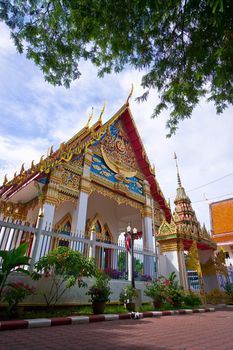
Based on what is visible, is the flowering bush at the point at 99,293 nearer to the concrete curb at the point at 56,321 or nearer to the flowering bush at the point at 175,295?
the concrete curb at the point at 56,321

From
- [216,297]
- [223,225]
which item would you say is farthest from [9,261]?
[223,225]

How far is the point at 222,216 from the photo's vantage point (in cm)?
2452

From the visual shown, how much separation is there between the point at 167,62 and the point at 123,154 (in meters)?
8.41

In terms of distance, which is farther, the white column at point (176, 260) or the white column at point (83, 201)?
the white column at point (176, 260)

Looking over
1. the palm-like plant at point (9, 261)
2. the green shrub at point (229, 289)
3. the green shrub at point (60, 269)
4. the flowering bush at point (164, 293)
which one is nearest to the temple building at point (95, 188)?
the green shrub at point (60, 269)

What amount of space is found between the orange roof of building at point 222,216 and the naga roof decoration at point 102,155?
1210 cm

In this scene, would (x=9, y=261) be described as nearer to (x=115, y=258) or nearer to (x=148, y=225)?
(x=115, y=258)

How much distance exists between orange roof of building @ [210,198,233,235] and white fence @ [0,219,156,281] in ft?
53.7

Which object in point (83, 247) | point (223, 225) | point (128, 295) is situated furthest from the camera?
point (223, 225)

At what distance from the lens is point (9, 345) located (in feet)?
8.49

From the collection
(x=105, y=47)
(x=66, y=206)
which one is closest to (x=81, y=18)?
(x=105, y=47)

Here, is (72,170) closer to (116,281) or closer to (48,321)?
(116,281)

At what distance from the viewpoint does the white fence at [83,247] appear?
5688 mm

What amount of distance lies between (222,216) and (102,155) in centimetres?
1841
